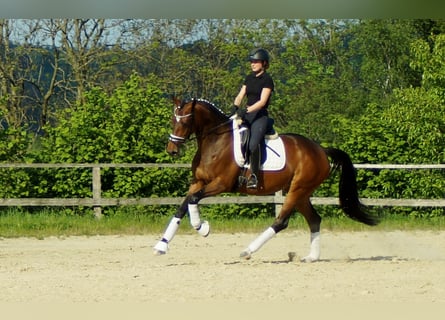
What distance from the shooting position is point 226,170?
393 inches

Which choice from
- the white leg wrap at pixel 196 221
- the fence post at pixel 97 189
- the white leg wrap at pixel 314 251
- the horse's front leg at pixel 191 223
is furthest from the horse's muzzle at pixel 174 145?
the fence post at pixel 97 189

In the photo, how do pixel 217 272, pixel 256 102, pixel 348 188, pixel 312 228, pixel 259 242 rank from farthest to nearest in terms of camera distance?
pixel 348 188 < pixel 312 228 < pixel 256 102 < pixel 259 242 < pixel 217 272

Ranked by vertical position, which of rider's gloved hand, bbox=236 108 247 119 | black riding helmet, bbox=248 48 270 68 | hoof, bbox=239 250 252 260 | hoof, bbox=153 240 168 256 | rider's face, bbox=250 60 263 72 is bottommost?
hoof, bbox=239 250 252 260

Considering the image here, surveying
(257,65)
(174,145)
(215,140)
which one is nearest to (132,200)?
(215,140)

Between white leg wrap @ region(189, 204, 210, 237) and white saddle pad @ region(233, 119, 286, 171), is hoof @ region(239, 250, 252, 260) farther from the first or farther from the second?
white saddle pad @ region(233, 119, 286, 171)

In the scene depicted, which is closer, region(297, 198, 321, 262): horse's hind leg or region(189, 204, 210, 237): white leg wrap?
region(189, 204, 210, 237): white leg wrap

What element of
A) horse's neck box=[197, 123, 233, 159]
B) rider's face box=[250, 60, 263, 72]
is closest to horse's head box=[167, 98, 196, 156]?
horse's neck box=[197, 123, 233, 159]

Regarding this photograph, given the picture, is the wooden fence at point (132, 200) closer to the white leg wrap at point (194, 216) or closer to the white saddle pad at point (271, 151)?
the white saddle pad at point (271, 151)

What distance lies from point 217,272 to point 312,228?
2018mm

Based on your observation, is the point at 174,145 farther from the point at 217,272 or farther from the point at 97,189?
the point at 97,189

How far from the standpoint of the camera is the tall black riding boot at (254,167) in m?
9.98

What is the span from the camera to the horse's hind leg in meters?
10.1

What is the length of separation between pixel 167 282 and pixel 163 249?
65.2 inches

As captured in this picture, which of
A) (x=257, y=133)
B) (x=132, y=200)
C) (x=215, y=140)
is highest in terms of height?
(x=257, y=133)
